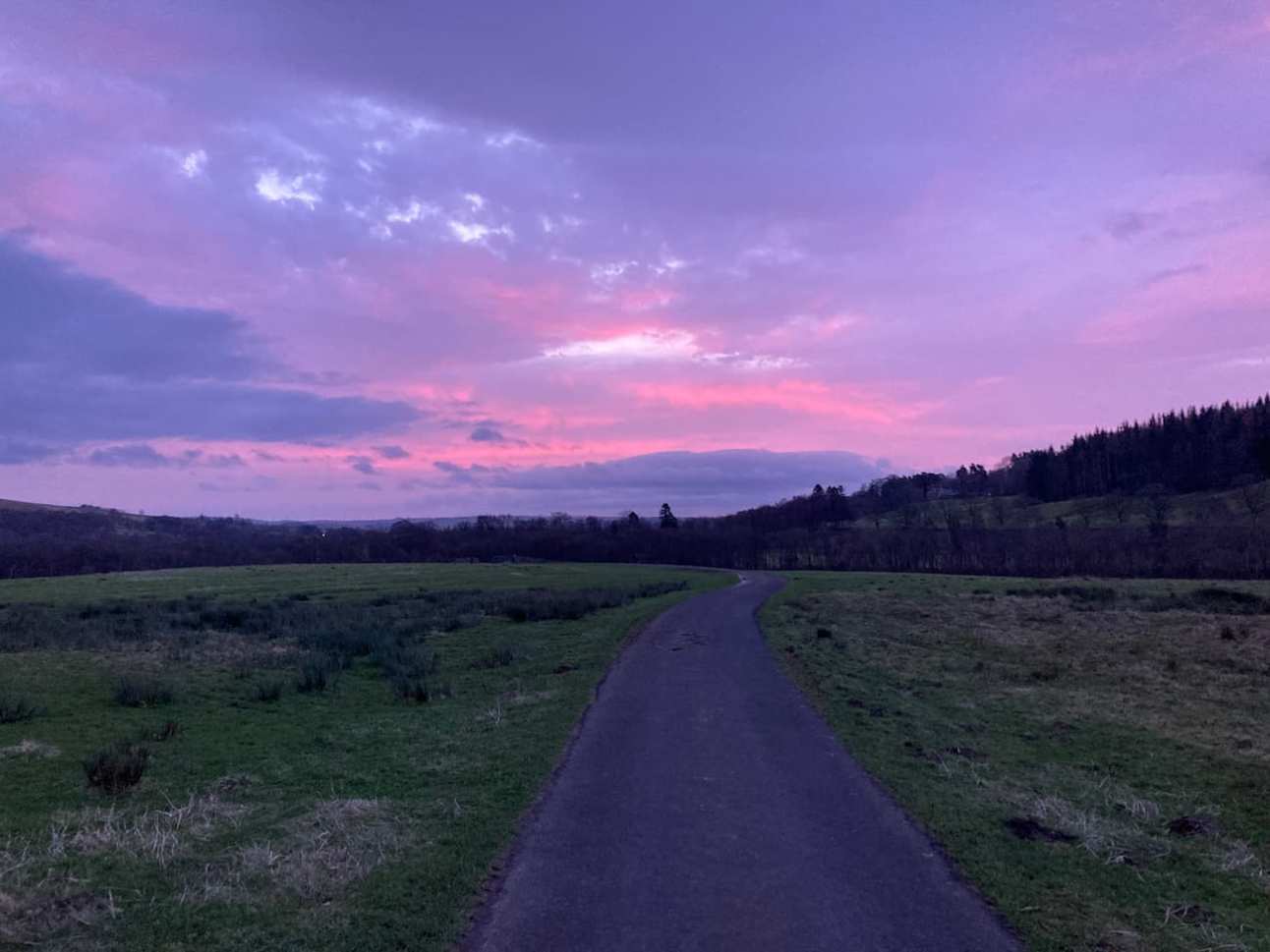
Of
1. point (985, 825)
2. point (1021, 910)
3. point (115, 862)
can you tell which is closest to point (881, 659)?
point (985, 825)

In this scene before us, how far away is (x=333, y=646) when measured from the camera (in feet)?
92.2

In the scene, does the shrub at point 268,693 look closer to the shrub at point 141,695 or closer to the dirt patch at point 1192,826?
the shrub at point 141,695

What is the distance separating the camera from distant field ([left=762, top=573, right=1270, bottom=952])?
757 cm

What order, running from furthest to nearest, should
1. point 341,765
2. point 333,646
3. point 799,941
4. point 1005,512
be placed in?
point 1005,512
point 333,646
point 341,765
point 799,941

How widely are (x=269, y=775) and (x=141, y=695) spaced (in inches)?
322

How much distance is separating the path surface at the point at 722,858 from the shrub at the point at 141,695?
10063 millimetres

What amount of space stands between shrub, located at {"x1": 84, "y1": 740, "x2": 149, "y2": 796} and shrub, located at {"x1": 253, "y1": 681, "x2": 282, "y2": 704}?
22.2 feet

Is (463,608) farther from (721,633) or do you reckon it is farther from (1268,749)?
(1268,749)

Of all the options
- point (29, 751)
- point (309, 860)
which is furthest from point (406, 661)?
point (309, 860)

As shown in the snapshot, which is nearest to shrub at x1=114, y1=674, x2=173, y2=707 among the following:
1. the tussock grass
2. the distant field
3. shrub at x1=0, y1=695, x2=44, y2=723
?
shrub at x1=0, y1=695, x2=44, y2=723

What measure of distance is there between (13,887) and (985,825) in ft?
30.3

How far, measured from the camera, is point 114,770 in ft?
38.1

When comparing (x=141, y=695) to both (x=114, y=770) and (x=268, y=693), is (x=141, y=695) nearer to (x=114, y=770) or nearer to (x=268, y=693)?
(x=268, y=693)

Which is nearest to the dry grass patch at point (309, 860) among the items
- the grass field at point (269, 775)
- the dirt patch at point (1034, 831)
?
the grass field at point (269, 775)
